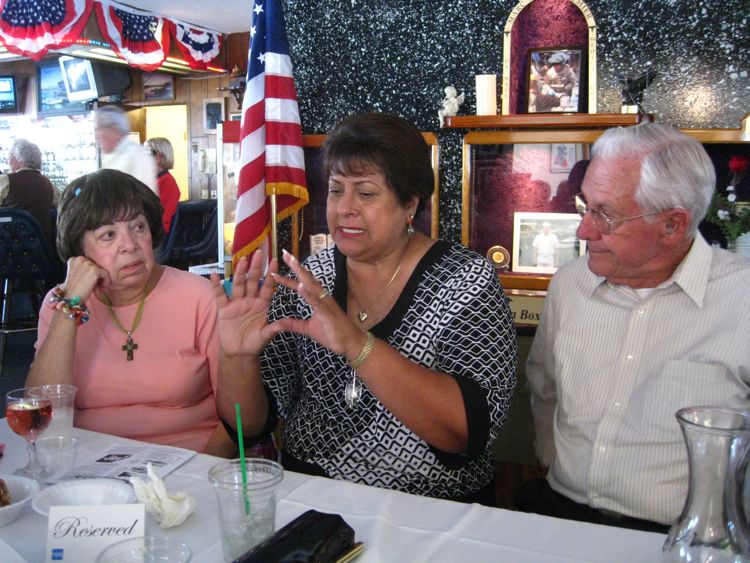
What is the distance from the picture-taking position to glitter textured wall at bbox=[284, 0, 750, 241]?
2.86m

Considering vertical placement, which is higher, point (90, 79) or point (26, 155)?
→ point (90, 79)

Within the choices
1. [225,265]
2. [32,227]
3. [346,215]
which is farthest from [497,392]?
[32,227]

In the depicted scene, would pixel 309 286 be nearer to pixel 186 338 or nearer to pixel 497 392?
pixel 497 392

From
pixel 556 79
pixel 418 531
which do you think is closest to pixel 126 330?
pixel 418 531

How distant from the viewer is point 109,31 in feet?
22.1

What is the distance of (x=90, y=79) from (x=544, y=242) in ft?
26.8

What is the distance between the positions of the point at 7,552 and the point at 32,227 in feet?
15.5

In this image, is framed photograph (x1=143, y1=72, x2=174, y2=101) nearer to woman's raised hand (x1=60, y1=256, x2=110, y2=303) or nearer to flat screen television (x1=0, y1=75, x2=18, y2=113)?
flat screen television (x1=0, y1=75, x2=18, y2=113)

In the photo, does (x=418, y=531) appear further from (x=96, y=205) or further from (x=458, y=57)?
(x=458, y=57)

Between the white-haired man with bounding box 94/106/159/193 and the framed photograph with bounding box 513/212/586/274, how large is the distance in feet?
8.96

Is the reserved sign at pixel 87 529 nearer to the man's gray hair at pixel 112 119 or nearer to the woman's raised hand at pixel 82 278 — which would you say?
the woman's raised hand at pixel 82 278

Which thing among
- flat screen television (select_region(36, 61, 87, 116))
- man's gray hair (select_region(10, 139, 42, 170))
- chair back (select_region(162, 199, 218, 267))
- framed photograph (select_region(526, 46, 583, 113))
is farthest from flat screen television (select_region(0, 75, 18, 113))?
framed photograph (select_region(526, 46, 583, 113))

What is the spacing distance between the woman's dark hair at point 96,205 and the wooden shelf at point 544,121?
1.59m

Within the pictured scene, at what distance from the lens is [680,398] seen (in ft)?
4.91
